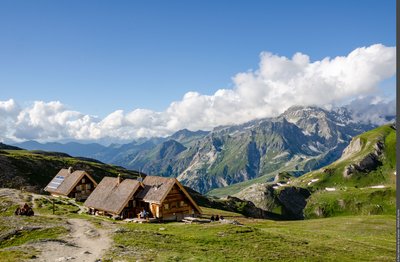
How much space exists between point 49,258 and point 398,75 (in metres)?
34.5

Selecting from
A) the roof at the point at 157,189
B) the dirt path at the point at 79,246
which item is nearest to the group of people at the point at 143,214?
the roof at the point at 157,189

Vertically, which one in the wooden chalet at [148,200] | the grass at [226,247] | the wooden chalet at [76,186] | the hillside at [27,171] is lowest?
the grass at [226,247]

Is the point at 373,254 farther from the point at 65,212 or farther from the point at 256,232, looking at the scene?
the point at 65,212

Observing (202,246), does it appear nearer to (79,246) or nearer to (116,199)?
(79,246)

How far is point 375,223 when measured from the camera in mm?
91375

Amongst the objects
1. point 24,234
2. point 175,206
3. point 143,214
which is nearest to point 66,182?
point 143,214

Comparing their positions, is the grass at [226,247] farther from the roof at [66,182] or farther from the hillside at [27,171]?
the hillside at [27,171]

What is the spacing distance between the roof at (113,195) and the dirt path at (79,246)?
19.0 metres

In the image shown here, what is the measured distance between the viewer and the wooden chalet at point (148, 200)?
70.6 meters

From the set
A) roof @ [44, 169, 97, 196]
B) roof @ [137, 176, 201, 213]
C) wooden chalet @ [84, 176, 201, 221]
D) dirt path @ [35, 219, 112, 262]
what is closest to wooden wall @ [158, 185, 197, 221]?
wooden chalet @ [84, 176, 201, 221]

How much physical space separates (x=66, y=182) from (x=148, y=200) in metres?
42.2

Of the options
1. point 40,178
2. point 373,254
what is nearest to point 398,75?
point 373,254

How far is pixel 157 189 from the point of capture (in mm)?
72438

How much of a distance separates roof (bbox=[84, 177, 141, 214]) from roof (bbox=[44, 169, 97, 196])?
21.4 metres
